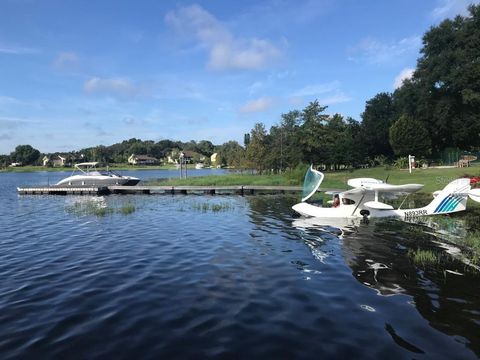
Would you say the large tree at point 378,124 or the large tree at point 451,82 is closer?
the large tree at point 451,82

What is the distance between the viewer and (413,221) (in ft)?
72.2

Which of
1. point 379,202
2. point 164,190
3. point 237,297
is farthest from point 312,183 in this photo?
point 164,190

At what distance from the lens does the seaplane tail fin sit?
21.8m

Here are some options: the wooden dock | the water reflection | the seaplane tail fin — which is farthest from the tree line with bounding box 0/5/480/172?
the water reflection

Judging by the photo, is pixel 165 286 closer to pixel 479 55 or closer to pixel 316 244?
pixel 316 244

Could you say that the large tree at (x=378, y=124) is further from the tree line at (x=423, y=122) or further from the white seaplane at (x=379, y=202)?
the white seaplane at (x=379, y=202)

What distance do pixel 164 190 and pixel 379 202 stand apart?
33.3m

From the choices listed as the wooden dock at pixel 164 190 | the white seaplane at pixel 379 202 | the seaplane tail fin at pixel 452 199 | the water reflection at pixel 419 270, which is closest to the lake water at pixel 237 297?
the water reflection at pixel 419 270

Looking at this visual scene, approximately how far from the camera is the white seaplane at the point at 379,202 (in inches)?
845

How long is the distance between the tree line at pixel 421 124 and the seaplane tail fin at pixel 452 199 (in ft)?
142

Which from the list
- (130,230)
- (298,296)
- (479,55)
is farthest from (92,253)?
(479,55)

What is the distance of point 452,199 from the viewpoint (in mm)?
21922

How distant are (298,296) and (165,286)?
4059 millimetres

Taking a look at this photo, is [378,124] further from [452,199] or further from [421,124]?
[452,199]
